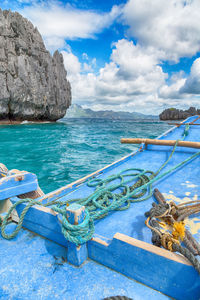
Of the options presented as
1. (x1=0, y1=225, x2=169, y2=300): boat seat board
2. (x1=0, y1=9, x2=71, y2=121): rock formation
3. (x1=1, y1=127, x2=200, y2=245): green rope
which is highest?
(x1=0, y1=9, x2=71, y2=121): rock formation

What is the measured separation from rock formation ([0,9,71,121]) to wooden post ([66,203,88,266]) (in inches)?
1526

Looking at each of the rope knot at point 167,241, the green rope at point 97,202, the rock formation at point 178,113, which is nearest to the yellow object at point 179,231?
the rope knot at point 167,241

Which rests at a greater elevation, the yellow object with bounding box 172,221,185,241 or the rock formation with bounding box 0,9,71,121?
the rock formation with bounding box 0,9,71,121

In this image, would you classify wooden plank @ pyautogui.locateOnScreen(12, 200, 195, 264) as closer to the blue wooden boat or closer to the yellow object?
the blue wooden boat

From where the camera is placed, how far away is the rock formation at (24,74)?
34.6 meters

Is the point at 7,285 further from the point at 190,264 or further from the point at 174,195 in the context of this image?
the point at 174,195

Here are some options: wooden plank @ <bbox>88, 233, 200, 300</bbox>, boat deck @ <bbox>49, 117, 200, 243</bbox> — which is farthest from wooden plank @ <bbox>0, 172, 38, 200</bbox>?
wooden plank @ <bbox>88, 233, 200, 300</bbox>

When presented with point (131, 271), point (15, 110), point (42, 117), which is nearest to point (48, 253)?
point (131, 271)

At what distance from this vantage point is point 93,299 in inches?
44.4

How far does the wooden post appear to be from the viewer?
4.21ft

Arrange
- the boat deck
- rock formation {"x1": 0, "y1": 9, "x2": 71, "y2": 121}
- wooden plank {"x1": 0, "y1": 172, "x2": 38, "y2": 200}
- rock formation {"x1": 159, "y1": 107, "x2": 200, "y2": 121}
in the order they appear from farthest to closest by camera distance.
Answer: rock formation {"x1": 159, "y1": 107, "x2": 200, "y2": 121} → rock formation {"x1": 0, "y1": 9, "x2": 71, "y2": 121} → wooden plank {"x1": 0, "y1": 172, "x2": 38, "y2": 200} → the boat deck

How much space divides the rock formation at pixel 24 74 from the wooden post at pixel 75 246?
38.8 meters

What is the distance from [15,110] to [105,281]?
4097 centimetres

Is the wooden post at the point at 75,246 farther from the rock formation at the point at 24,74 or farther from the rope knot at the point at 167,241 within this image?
the rock formation at the point at 24,74
